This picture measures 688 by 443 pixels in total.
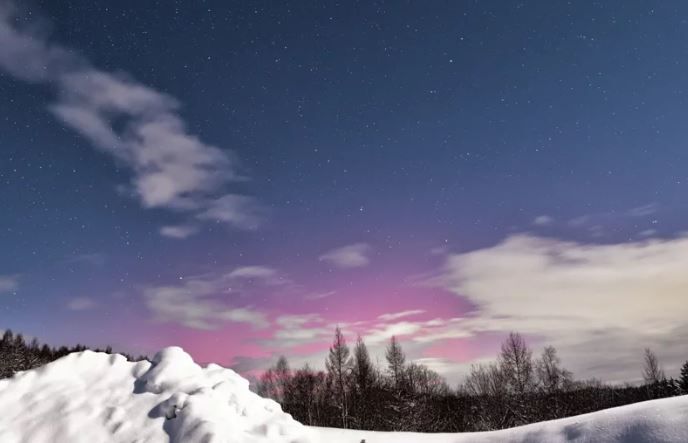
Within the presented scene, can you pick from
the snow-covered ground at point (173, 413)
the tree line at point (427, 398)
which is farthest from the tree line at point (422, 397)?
the snow-covered ground at point (173, 413)

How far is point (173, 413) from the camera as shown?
1022 cm

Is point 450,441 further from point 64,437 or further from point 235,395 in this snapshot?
point 64,437

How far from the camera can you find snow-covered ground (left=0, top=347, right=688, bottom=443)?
8.71 meters

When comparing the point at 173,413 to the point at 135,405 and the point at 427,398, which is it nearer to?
the point at 135,405

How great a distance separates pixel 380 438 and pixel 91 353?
26.6ft

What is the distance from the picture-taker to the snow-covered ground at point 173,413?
28.6 ft

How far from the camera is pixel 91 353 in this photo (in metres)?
12.5

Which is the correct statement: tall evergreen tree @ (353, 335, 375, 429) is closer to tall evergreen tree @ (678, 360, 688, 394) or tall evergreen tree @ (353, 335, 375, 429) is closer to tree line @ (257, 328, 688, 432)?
tree line @ (257, 328, 688, 432)

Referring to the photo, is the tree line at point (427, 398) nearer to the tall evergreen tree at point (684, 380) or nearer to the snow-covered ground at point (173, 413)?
the tall evergreen tree at point (684, 380)

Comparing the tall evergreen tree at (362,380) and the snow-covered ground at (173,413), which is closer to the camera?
the snow-covered ground at (173,413)

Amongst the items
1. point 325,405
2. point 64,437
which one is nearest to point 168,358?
point 64,437

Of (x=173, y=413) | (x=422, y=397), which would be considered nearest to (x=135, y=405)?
(x=173, y=413)

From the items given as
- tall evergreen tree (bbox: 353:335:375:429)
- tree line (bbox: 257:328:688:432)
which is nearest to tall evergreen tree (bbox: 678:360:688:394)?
tree line (bbox: 257:328:688:432)

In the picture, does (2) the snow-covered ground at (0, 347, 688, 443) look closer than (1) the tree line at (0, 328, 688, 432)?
Yes
